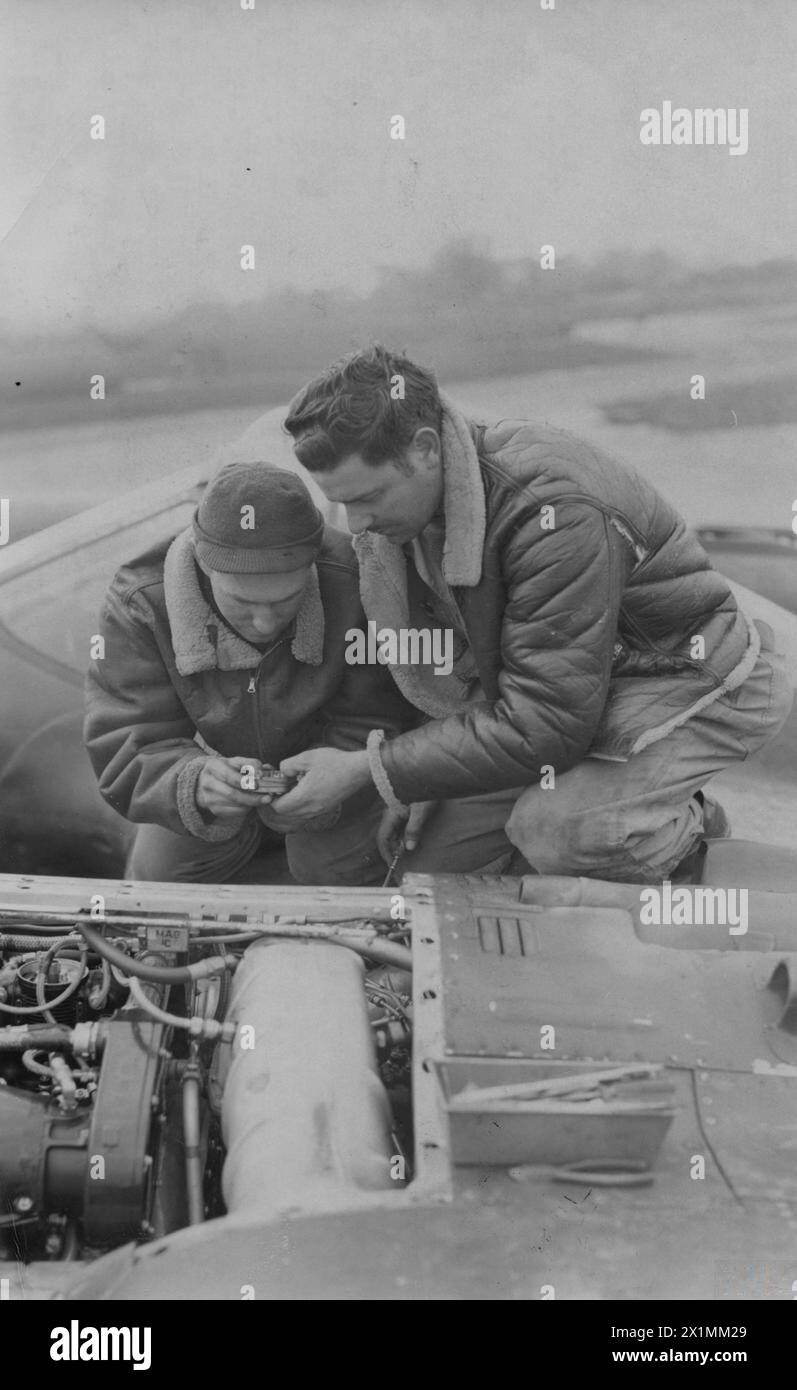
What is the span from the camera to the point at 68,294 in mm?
3717

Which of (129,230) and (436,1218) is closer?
(436,1218)

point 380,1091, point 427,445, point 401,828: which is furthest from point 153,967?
point 427,445

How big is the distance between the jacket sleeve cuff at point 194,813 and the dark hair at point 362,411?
1.06m

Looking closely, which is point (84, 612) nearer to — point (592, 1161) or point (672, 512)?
point (672, 512)

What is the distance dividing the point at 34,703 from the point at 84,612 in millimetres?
371

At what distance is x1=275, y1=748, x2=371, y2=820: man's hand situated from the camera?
383 cm

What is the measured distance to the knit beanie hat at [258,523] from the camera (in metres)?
3.64

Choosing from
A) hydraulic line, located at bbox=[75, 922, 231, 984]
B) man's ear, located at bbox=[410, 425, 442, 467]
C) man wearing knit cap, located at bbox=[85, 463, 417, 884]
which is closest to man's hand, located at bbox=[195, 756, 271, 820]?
man wearing knit cap, located at bbox=[85, 463, 417, 884]

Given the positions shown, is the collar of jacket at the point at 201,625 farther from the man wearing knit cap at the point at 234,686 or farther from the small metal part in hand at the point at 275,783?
the small metal part in hand at the point at 275,783

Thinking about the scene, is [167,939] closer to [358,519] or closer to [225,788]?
[225,788]

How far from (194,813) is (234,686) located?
448 mm

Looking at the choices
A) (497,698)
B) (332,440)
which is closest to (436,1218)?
(497,698)

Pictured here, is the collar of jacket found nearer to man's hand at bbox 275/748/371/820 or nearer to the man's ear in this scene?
man's hand at bbox 275/748/371/820
